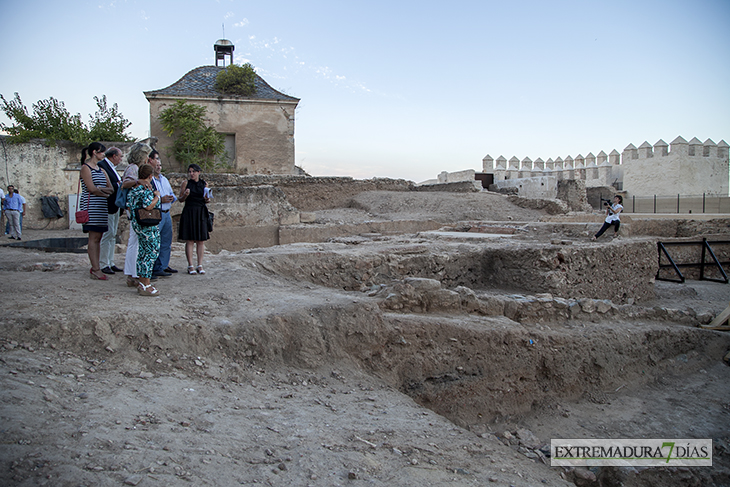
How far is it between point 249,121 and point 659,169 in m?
26.9

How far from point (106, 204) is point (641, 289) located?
7.41 m

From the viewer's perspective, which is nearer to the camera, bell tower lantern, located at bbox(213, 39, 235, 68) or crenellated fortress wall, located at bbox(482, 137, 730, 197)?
bell tower lantern, located at bbox(213, 39, 235, 68)

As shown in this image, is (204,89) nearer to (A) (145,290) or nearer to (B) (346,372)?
(A) (145,290)

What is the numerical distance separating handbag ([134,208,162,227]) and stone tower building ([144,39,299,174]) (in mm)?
13248

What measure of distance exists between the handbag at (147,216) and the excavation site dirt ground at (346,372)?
60 cm

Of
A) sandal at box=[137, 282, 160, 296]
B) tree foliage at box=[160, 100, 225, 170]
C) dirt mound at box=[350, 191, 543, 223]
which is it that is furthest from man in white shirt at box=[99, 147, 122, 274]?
tree foliage at box=[160, 100, 225, 170]

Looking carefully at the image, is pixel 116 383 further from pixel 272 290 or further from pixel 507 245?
pixel 507 245

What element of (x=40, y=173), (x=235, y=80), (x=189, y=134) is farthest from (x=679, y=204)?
(x=40, y=173)

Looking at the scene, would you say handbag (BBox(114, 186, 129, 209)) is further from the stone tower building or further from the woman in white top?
the stone tower building

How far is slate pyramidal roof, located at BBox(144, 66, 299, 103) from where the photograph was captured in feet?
52.7

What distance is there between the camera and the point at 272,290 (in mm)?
4273

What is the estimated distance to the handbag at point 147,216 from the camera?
145 inches

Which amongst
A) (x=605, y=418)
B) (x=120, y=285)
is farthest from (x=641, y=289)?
(x=120, y=285)

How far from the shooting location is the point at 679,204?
82.3 feet
